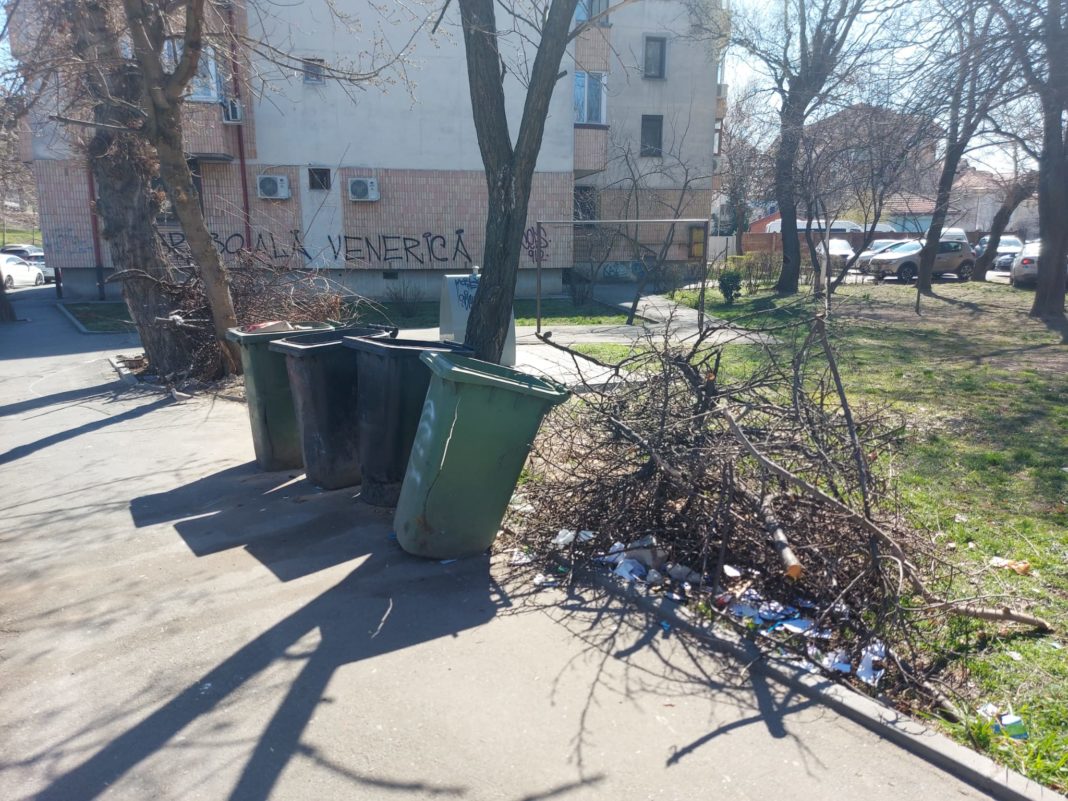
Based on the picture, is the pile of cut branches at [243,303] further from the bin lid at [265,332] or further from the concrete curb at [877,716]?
the concrete curb at [877,716]

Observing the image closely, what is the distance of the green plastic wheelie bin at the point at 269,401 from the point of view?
22.0 ft

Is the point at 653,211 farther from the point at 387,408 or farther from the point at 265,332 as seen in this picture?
the point at 387,408

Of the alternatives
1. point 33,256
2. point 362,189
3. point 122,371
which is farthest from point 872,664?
point 33,256

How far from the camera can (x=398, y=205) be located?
73.0 feet

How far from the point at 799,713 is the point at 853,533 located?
1157 mm

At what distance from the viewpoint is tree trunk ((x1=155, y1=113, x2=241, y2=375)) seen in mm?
9453

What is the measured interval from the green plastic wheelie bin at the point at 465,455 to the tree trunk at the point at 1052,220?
1431cm

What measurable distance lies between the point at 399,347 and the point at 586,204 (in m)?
23.7

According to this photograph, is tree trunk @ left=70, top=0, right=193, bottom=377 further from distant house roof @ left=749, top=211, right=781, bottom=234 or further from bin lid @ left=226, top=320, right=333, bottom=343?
distant house roof @ left=749, top=211, right=781, bottom=234

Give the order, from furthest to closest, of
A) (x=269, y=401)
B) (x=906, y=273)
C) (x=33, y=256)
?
(x=33, y=256) → (x=906, y=273) → (x=269, y=401)

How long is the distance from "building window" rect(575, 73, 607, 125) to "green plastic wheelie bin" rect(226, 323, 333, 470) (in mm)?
22150

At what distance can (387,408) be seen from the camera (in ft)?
18.8

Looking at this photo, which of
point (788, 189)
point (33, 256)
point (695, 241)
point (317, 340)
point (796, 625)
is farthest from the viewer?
point (33, 256)

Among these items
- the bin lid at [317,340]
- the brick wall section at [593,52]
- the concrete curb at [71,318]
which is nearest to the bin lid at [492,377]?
the bin lid at [317,340]
